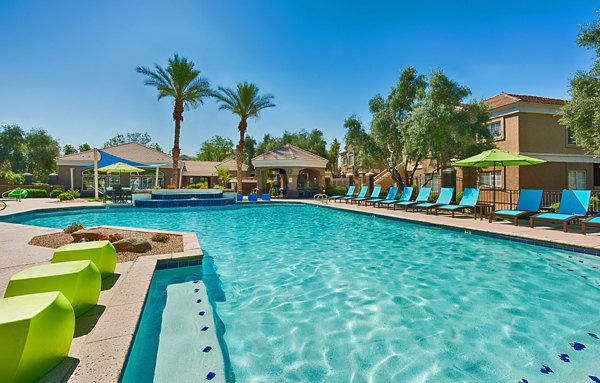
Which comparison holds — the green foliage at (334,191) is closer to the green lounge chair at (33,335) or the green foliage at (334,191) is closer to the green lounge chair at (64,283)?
the green lounge chair at (64,283)

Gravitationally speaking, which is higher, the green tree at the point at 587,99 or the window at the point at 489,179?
the green tree at the point at 587,99

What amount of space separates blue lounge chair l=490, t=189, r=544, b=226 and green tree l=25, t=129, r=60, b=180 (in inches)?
2266

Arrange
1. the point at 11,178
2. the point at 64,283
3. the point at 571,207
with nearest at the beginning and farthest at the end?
the point at 64,283, the point at 571,207, the point at 11,178

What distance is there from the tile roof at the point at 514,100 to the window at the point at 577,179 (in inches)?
184

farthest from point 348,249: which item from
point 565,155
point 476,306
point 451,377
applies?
point 565,155

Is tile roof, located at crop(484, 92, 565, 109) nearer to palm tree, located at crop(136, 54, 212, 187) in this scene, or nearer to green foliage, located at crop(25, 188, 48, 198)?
palm tree, located at crop(136, 54, 212, 187)

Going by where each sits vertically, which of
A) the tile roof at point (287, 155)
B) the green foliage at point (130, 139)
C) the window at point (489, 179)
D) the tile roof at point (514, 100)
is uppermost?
the green foliage at point (130, 139)

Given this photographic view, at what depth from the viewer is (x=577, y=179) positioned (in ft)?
64.6

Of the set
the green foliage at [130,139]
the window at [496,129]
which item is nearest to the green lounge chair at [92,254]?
the window at [496,129]

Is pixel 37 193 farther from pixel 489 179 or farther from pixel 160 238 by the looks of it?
pixel 489 179

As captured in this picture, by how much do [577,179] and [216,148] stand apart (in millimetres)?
62190

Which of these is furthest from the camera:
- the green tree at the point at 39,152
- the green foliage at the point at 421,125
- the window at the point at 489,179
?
the green tree at the point at 39,152

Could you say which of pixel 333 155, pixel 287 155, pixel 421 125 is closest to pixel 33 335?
pixel 421 125

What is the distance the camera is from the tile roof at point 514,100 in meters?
18.3
